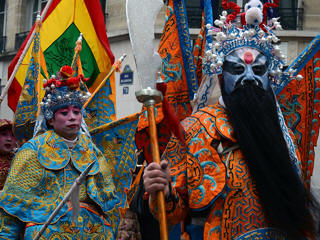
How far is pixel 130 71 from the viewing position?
13328mm

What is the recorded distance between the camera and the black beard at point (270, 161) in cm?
345

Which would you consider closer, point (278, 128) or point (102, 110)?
point (278, 128)

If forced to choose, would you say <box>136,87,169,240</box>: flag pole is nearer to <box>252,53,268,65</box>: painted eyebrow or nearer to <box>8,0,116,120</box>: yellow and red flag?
<box>252,53,268,65</box>: painted eyebrow

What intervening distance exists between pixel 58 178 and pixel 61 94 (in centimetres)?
76

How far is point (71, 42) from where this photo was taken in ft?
24.8

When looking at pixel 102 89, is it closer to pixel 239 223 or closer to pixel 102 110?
pixel 102 110

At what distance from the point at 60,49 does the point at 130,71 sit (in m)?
5.90

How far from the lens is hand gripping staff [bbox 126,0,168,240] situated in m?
3.21

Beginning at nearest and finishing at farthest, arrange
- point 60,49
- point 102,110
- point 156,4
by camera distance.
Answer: point 156,4
point 102,110
point 60,49

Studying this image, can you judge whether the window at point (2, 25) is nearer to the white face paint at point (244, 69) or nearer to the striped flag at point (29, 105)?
the striped flag at point (29, 105)

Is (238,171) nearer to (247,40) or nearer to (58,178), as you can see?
(247,40)

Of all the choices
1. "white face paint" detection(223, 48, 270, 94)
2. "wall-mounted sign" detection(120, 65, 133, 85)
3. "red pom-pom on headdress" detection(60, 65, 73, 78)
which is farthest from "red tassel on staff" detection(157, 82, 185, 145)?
"wall-mounted sign" detection(120, 65, 133, 85)

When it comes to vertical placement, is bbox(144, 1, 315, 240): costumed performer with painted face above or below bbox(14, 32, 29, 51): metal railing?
below

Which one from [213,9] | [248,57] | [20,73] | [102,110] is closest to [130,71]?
[20,73]
